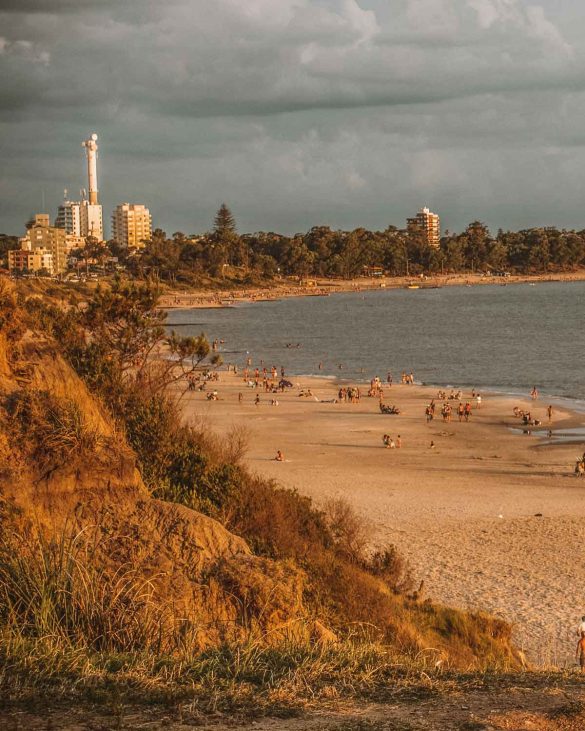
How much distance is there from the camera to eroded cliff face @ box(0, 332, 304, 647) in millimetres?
8180

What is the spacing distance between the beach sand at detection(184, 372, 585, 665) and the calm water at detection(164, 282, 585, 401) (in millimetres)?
13629

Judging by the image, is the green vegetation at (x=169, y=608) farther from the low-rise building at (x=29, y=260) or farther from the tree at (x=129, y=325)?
the low-rise building at (x=29, y=260)

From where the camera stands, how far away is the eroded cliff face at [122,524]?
26.8ft

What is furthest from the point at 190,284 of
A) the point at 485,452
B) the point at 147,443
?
the point at 147,443

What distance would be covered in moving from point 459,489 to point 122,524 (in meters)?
19.1

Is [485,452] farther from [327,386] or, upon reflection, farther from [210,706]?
[210,706]

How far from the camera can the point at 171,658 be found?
21.7 feet

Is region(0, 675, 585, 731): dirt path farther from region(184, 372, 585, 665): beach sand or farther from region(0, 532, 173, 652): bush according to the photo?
region(184, 372, 585, 665): beach sand

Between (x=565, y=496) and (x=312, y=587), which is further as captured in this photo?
(x=565, y=496)

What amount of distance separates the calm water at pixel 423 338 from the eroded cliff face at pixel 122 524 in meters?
42.9

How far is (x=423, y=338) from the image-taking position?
91.2 meters

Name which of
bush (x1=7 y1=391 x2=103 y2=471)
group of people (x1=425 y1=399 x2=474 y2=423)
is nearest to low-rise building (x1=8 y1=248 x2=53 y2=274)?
group of people (x1=425 y1=399 x2=474 y2=423)

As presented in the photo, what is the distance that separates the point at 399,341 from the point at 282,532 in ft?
250

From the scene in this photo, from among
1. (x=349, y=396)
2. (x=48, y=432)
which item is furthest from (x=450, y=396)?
(x=48, y=432)
